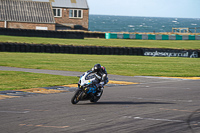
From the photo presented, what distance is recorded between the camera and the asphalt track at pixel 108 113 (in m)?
8.06

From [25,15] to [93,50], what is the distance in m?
30.6

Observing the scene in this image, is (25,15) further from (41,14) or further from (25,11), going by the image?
(41,14)

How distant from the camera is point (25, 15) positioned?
6281 cm

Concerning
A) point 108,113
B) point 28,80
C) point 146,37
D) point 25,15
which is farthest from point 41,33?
point 108,113

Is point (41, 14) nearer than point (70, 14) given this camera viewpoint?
Yes

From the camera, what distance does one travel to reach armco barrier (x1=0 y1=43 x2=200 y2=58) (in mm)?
33656

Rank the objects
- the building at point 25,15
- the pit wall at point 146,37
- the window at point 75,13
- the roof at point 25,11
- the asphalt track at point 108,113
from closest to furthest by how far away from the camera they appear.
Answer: the asphalt track at point 108,113 → the pit wall at point 146,37 → the building at point 25,15 → the roof at point 25,11 → the window at point 75,13

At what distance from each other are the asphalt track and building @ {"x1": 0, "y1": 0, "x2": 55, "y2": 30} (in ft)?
163

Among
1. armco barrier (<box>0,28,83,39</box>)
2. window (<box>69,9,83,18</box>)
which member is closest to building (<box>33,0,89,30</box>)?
window (<box>69,9,83,18</box>)

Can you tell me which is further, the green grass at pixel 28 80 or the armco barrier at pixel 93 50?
→ the armco barrier at pixel 93 50

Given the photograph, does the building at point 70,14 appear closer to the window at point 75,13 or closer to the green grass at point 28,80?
the window at point 75,13

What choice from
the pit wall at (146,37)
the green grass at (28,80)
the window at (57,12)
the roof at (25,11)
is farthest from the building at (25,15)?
the green grass at (28,80)

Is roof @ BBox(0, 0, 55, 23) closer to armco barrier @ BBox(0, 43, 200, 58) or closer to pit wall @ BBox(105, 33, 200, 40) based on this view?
pit wall @ BBox(105, 33, 200, 40)

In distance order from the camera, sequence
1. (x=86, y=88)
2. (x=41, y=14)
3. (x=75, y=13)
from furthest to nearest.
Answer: (x=75, y=13) → (x=41, y=14) → (x=86, y=88)
